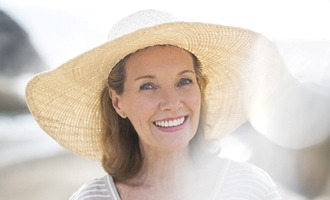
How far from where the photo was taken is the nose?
1.09m

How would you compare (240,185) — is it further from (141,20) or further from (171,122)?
(141,20)

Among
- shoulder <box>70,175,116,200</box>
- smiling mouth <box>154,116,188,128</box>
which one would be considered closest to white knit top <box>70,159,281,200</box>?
shoulder <box>70,175,116,200</box>

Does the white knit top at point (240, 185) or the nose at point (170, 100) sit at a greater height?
the nose at point (170, 100)

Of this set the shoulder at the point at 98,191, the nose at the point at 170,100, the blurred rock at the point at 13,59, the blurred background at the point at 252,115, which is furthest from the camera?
the blurred rock at the point at 13,59

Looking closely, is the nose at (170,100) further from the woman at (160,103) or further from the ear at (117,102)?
the ear at (117,102)


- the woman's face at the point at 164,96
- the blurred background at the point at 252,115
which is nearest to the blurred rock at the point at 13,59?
the blurred background at the point at 252,115

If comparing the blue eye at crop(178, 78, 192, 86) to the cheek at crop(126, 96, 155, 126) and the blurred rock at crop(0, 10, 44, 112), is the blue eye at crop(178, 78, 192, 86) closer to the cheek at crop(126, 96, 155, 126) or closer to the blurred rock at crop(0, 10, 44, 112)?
the cheek at crop(126, 96, 155, 126)

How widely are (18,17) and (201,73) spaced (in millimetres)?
757

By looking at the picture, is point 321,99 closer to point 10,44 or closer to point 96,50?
point 96,50

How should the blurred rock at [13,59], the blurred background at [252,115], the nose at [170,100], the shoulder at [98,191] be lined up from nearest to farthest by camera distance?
the nose at [170,100]
the shoulder at [98,191]
the blurred background at [252,115]
the blurred rock at [13,59]

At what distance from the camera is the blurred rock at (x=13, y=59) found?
183 cm

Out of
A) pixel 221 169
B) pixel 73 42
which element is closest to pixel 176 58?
pixel 221 169

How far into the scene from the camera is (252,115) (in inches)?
60.4

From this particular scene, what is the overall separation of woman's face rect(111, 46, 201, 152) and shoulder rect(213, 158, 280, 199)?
0.09m
